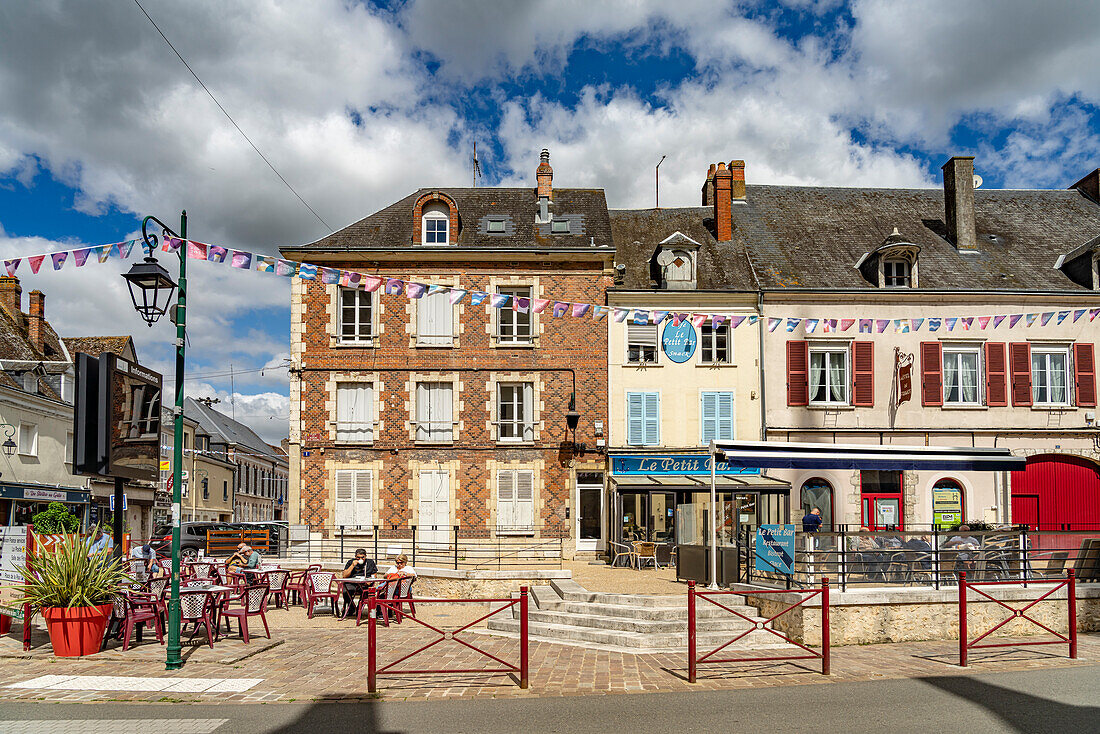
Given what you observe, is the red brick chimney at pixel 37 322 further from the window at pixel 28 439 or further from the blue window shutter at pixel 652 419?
the blue window shutter at pixel 652 419

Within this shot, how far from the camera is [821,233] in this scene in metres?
24.3

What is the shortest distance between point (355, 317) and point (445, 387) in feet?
9.37

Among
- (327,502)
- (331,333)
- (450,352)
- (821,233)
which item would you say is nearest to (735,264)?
(821,233)

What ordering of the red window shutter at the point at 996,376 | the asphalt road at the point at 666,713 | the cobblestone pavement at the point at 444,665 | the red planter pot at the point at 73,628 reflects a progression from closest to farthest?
the asphalt road at the point at 666,713 < the cobblestone pavement at the point at 444,665 < the red planter pot at the point at 73,628 < the red window shutter at the point at 996,376

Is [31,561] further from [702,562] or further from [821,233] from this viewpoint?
[821,233]

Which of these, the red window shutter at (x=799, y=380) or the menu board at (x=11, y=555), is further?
the red window shutter at (x=799, y=380)

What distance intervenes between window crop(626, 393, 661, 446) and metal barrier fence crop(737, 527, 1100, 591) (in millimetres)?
9749

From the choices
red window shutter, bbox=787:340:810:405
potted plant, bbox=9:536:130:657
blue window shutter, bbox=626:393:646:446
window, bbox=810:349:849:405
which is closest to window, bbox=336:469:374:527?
blue window shutter, bbox=626:393:646:446

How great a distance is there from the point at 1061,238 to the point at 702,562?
17.6 metres

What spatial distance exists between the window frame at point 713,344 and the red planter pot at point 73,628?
611 inches

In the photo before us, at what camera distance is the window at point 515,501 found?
21.6m

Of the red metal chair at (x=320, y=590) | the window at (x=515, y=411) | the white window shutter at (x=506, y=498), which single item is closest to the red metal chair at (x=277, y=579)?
the red metal chair at (x=320, y=590)

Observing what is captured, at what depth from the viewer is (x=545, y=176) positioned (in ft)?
78.8

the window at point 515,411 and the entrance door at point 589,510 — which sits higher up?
the window at point 515,411
